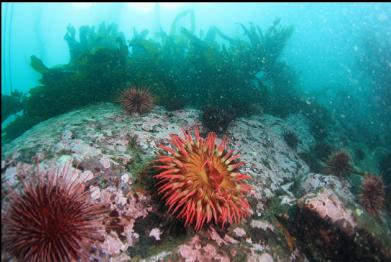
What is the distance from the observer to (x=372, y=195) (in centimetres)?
586

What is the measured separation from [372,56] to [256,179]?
2204cm

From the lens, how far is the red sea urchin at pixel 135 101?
20.6 ft

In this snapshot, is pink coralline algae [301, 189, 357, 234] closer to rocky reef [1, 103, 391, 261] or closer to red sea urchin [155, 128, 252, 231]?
rocky reef [1, 103, 391, 261]

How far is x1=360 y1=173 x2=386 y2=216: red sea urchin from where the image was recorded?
582 centimetres

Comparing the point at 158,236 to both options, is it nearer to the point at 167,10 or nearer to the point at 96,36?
the point at 96,36

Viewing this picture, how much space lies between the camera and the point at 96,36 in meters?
12.1

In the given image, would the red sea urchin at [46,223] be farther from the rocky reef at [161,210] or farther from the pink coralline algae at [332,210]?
the pink coralline algae at [332,210]

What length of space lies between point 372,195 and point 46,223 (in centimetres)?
624

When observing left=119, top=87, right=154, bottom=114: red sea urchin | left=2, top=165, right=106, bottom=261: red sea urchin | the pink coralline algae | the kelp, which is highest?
the kelp

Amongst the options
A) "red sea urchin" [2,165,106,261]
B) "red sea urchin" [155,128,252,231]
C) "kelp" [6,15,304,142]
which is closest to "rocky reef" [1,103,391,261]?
"red sea urchin" [2,165,106,261]

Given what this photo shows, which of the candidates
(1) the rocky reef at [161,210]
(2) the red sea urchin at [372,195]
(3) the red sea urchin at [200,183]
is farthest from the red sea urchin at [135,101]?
(2) the red sea urchin at [372,195]

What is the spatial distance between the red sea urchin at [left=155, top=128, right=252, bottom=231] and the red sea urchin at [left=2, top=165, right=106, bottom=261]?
1.03 m

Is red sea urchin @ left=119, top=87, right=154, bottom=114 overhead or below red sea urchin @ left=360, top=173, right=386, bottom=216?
overhead

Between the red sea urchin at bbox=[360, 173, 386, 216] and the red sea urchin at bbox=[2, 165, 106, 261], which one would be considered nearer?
the red sea urchin at bbox=[2, 165, 106, 261]
